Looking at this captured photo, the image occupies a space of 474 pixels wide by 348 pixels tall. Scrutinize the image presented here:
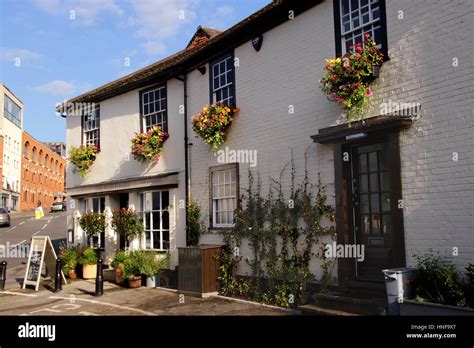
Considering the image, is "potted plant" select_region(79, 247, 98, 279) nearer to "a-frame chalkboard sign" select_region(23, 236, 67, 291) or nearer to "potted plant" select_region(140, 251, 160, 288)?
"a-frame chalkboard sign" select_region(23, 236, 67, 291)

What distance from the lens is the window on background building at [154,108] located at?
14.4m

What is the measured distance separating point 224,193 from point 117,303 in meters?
3.57

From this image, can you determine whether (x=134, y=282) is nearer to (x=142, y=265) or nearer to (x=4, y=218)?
(x=142, y=265)

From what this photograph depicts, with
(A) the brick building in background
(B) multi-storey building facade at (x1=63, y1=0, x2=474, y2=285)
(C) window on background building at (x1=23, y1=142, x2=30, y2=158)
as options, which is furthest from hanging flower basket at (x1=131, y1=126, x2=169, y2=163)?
(C) window on background building at (x1=23, y1=142, x2=30, y2=158)

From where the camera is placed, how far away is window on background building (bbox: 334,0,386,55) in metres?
8.48

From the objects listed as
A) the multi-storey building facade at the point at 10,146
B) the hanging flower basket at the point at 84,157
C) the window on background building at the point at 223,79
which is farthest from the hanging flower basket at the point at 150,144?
the multi-storey building facade at the point at 10,146

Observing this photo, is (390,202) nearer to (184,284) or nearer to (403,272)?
(403,272)

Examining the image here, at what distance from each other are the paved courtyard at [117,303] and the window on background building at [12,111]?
46341 mm

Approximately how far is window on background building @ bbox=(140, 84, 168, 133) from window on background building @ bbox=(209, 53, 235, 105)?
229 cm

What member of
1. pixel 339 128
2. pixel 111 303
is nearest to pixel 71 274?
pixel 111 303
